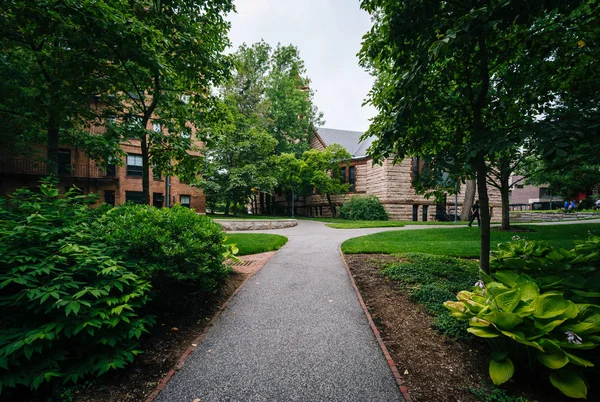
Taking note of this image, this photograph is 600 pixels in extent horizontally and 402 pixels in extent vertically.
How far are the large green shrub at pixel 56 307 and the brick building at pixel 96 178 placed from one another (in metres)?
16.0

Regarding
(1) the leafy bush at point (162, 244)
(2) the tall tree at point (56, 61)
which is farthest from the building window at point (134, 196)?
(1) the leafy bush at point (162, 244)

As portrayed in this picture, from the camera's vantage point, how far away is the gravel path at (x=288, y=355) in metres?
2.61

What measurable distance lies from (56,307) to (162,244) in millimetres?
1283

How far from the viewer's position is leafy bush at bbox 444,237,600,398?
7.32 feet

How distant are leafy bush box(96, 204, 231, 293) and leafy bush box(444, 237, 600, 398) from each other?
367 centimetres

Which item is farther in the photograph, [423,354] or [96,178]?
[96,178]

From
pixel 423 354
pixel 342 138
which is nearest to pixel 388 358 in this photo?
pixel 423 354

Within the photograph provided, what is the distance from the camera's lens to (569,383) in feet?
7.19

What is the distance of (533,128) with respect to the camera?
2.86 meters

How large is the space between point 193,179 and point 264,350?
6925mm

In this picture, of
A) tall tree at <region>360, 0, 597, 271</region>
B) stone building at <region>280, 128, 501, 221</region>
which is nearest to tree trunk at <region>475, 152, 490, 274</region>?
tall tree at <region>360, 0, 597, 271</region>

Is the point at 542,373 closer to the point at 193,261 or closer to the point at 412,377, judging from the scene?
the point at 412,377

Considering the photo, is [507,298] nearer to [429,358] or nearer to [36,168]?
[429,358]

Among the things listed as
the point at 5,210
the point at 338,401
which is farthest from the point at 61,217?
the point at 338,401
